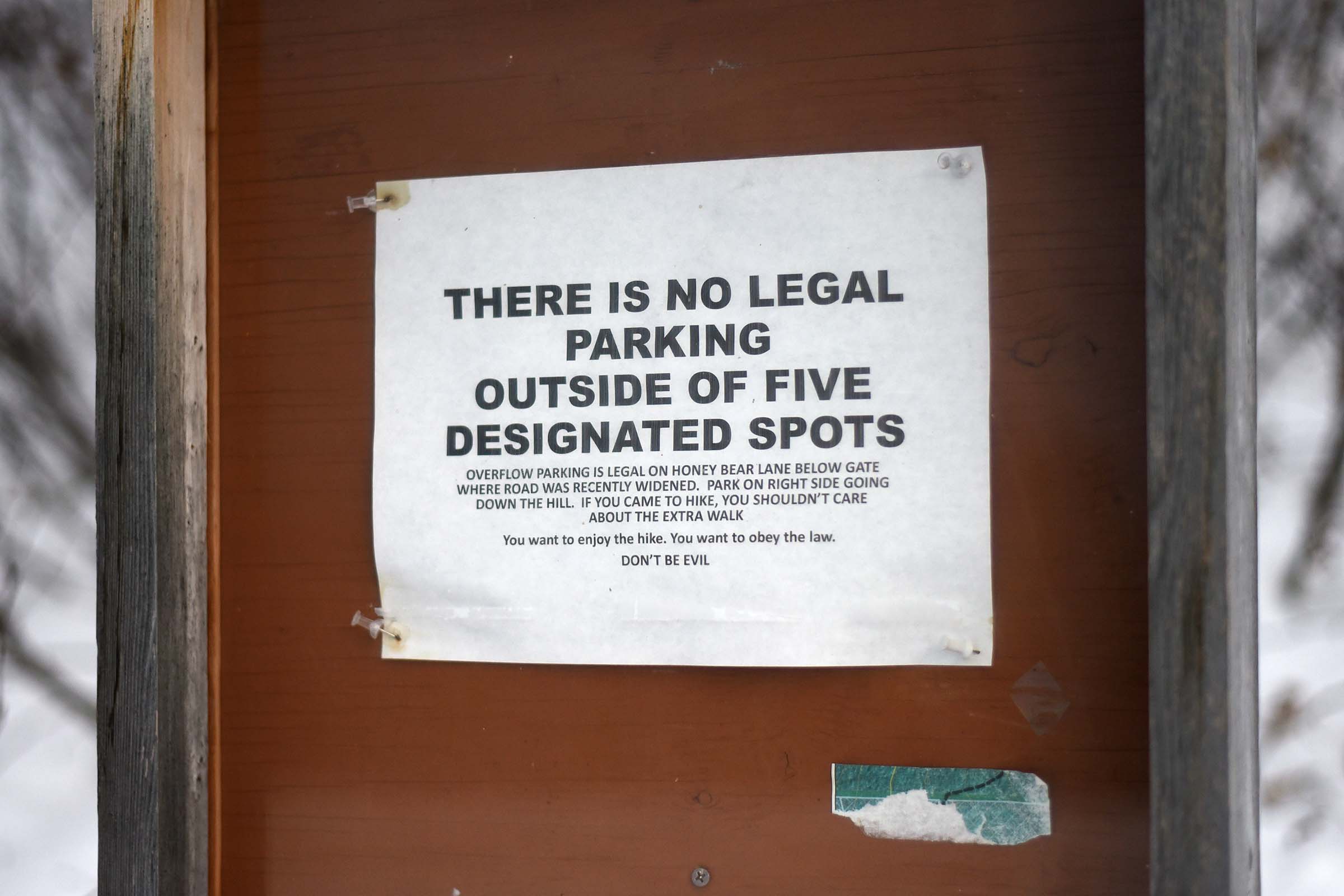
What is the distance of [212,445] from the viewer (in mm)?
1073

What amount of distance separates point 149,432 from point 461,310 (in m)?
0.35

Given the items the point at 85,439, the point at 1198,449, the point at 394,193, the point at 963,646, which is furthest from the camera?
the point at 85,439

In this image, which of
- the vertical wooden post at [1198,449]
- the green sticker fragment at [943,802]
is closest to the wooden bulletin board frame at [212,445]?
the vertical wooden post at [1198,449]

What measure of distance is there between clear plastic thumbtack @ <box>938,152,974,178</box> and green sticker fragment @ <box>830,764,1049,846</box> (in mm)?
609

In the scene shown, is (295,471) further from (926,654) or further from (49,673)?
(49,673)

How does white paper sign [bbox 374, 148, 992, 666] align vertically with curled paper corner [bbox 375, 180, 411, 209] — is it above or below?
below

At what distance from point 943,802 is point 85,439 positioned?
195cm

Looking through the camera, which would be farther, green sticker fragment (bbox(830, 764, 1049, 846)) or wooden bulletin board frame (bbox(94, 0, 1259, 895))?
green sticker fragment (bbox(830, 764, 1049, 846))

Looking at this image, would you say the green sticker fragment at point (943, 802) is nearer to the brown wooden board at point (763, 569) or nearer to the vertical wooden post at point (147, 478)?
the brown wooden board at point (763, 569)

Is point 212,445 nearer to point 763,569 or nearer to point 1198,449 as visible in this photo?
point 763,569

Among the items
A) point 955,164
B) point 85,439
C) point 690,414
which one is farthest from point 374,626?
point 85,439

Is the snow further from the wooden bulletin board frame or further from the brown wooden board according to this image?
the wooden bulletin board frame

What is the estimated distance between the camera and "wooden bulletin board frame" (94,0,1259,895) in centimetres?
80

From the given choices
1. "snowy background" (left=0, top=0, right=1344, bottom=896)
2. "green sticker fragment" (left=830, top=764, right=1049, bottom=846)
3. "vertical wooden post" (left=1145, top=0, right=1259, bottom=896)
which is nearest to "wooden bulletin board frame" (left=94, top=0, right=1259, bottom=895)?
"vertical wooden post" (left=1145, top=0, right=1259, bottom=896)
